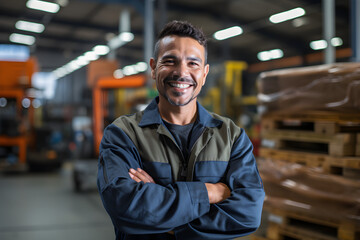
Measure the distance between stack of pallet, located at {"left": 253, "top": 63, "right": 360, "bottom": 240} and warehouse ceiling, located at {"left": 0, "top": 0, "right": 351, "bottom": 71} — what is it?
6.58 m

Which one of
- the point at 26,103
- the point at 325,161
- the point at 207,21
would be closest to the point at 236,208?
the point at 325,161

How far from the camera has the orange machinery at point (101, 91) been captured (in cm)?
813

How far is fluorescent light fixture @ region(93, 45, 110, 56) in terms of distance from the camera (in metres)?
20.2

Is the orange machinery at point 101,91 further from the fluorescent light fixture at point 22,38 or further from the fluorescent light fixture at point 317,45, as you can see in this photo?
the fluorescent light fixture at point 22,38

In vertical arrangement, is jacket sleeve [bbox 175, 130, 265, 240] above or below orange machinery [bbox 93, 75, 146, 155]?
below

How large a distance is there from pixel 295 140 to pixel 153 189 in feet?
7.99

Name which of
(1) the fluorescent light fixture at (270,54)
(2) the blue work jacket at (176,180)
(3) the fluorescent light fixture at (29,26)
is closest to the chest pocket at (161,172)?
(2) the blue work jacket at (176,180)

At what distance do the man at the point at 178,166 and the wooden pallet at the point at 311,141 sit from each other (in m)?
1.63

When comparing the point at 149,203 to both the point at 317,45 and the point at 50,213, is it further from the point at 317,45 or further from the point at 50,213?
the point at 317,45

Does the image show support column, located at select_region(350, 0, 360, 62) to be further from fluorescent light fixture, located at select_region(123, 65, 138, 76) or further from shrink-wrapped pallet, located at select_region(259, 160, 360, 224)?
fluorescent light fixture, located at select_region(123, 65, 138, 76)

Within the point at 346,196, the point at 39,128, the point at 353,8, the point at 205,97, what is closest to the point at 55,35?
the point at 39,128

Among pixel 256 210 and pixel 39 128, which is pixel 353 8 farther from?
pixel 39 128

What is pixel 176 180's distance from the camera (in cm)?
157

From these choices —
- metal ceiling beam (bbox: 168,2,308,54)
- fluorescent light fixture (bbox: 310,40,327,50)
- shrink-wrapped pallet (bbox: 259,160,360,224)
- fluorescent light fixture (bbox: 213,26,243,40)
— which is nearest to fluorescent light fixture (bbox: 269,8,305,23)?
fluorescent light fixture (bbox: 213,26,243,40)
